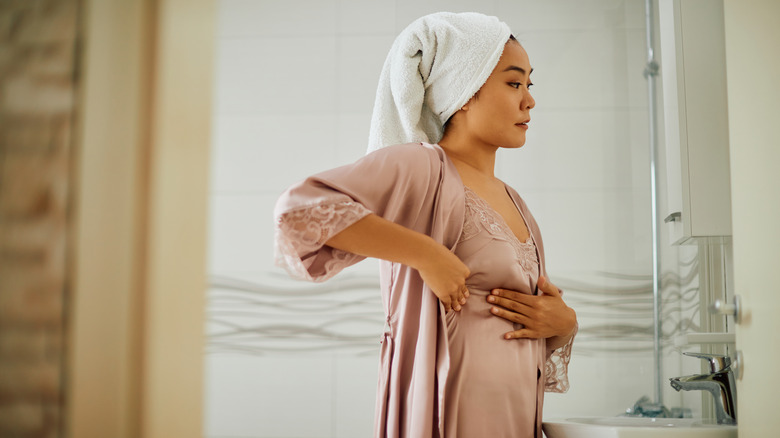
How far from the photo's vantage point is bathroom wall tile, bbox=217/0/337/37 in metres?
2.23

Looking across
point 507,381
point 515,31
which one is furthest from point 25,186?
point 515,31

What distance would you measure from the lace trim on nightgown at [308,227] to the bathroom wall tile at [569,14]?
150 cm

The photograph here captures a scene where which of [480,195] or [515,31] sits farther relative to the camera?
[515,31]

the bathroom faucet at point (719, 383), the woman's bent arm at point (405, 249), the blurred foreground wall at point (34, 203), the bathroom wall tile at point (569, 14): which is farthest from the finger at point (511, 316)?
the bathroom wall tile at point (569, 14)

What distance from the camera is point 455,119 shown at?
122 centimetres

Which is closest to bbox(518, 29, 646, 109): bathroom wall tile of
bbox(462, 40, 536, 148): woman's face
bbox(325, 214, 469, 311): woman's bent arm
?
bbox(462, 40, 536, 148): woman's face

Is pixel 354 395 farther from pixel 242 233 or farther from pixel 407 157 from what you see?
pixel 407 157

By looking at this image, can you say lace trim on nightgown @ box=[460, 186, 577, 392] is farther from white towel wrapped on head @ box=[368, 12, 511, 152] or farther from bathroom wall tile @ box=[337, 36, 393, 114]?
bathroom wall tile @ box=[337, 36, 393, 114]

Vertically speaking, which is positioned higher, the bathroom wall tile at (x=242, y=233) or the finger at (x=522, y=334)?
the bathroom wall tile at (x=242, y=233)

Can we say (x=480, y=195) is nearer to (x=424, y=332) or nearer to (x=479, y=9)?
(x=424, y=332)

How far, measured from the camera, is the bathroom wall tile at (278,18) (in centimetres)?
223

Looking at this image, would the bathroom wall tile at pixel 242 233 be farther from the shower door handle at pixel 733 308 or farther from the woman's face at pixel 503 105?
the shower door handle at pixel 733 308

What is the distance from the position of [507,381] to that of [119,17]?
86 centimetres

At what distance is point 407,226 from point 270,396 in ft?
4.22
